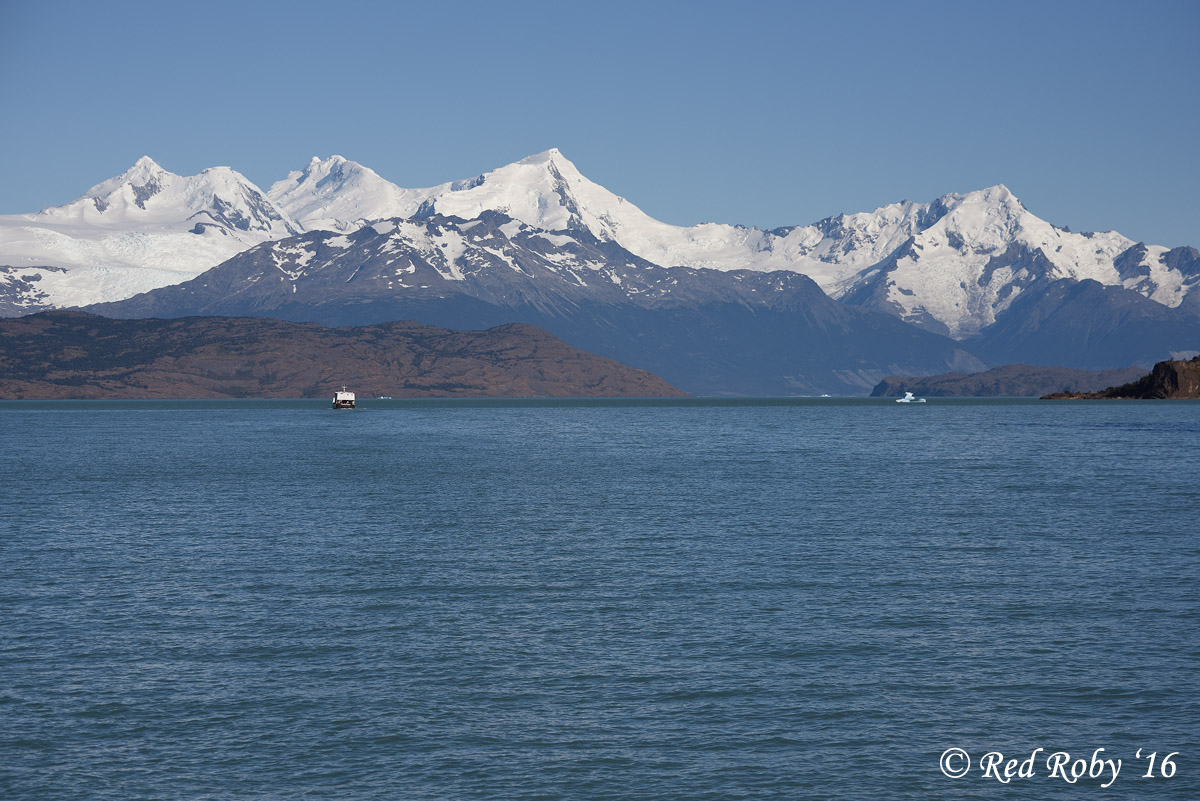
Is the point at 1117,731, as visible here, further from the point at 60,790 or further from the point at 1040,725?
the point at 60,790

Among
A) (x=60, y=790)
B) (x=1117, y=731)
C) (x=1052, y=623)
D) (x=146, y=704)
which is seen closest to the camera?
(x=60, y=790)

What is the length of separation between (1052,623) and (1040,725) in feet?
51.0

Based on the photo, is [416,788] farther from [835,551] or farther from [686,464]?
[686,464]

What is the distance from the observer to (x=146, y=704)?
3891cm

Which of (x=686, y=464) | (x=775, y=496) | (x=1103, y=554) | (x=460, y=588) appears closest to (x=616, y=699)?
(x=460, y=588)

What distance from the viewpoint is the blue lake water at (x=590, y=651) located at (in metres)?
33.3

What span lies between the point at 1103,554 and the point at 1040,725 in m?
38.7

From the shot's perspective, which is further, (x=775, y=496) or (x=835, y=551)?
(x=775, y=496)

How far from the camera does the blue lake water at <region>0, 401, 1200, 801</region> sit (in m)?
33.3

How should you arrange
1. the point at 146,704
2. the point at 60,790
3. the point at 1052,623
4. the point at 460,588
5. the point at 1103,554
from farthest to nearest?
the point at 1103,554 → the point at 460,588 → the point at 1052,623 → the point at 146,704 → the point at 60,790

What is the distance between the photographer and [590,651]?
46125mm

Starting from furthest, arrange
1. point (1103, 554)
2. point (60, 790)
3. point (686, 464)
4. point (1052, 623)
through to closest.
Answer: point (686, 464) → point (1103, 554) → point (1052, 623) → point (60, 790)

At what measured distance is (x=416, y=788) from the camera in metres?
31.7

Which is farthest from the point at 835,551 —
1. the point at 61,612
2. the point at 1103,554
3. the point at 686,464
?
the point at 686,464
